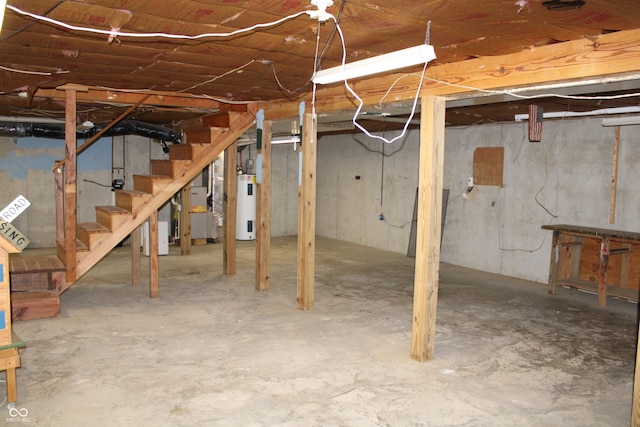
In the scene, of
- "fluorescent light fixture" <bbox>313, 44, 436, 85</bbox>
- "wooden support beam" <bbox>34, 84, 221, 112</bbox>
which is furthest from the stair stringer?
"fluorescent light fixture" <bbox>313, 44, 436, 85</bbox>

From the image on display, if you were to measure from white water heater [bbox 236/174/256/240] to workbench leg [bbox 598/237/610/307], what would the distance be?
6.28m

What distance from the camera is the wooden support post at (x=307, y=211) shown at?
4.94m

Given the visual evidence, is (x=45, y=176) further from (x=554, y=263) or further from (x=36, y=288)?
(x=554, y=263)

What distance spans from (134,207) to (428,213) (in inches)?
128

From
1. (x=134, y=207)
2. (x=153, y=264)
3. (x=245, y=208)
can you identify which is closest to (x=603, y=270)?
(x=153, y=264)

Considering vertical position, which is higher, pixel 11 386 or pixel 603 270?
pixel 603 270

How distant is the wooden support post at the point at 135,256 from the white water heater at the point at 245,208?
3.85 meters

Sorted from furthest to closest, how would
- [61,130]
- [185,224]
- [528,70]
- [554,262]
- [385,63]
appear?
[185,224] → [61,130] → [554,262] → [528,70] → [385,63]

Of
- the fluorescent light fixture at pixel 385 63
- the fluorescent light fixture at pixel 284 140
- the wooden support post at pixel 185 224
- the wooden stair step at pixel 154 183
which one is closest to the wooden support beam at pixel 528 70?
the fluorescent light fixture at pixel 385 63

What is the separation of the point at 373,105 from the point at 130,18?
221cm

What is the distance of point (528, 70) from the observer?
308 cm

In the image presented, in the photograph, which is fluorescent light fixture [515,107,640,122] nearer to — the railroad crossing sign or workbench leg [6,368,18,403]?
the railroad crossing sign

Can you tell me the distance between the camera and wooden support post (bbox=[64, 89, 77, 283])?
4828mm

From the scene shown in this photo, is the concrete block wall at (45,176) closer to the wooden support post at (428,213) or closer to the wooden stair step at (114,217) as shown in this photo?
the wooden stair step at (114,217)
